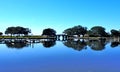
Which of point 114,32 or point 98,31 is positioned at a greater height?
point 98,31

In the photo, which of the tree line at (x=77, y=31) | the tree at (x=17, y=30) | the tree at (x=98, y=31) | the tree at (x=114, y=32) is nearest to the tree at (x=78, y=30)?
the tree line at (x=77, y=31)

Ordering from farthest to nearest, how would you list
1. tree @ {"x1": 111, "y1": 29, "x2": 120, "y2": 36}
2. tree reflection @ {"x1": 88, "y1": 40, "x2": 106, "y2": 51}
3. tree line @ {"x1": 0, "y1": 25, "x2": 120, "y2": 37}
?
1. tree @ {"x1": 111, "y1": 29, "x2": 120, "y2": 36}
2. tree line @ {"x1": 0, "y1": 25, "x2": 120, "y2": 37}
3. tree reflection @ {"x1": 88, "y1": 40, "x2": 106, "y2": 51}

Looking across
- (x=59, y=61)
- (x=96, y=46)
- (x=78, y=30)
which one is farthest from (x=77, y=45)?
(x=78, y=30)

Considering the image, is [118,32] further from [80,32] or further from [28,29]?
[28,29]

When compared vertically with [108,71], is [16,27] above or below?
above

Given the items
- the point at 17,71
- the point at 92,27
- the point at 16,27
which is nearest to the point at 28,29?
the point at 16,27

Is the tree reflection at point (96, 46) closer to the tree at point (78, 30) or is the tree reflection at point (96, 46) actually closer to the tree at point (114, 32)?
the tree at point (114, 32)

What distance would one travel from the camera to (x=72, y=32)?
13238cm

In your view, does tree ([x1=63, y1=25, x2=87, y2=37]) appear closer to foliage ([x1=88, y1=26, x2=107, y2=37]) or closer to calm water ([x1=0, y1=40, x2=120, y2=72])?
foliage ([x1=88, y1=26, x2=107, y2=37])

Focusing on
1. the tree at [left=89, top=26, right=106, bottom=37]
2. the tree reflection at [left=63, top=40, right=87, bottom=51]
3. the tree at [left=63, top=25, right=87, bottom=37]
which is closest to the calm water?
the tree reflection at [left=63, top=40, right=87, bottom=51]

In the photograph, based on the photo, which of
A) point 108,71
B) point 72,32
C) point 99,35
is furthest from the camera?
point 72,32

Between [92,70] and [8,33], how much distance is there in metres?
104

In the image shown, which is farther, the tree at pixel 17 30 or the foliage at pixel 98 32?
the foliage at pixel 98 32

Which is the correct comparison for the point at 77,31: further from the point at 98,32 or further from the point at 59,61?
the point at 59,61
